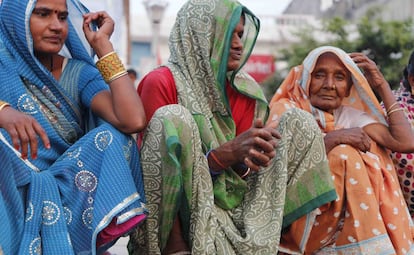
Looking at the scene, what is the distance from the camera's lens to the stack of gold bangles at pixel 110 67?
2986 millimetres

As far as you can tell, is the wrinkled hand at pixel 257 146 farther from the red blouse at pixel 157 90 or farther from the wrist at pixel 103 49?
the wrist at pixel 103 49

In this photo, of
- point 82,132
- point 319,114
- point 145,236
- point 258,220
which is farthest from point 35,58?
point 319,114

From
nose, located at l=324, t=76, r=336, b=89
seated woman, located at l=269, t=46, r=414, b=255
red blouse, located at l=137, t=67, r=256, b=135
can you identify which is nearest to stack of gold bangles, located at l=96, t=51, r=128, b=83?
red blouse, located at l=137, t=67, r=256, b=135

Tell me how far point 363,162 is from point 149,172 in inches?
46.9

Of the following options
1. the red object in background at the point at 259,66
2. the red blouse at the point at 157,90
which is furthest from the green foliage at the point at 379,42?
the red blouse at the point at 157,90

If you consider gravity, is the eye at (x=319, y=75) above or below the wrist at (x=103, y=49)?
below

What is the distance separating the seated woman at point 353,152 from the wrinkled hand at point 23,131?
53.6 inches

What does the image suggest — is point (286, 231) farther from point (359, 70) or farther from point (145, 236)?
point (359, 70)

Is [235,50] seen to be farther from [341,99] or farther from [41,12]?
[41,12]

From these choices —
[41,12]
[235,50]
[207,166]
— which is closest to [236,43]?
[235,50]

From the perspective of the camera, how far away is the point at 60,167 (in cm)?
273

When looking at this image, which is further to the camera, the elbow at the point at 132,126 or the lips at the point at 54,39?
the lips at the point at 54,39

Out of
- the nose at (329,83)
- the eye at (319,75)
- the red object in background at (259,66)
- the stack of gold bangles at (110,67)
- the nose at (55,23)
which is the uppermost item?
the nose at (55,23)

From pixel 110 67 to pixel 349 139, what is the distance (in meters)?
1.31
